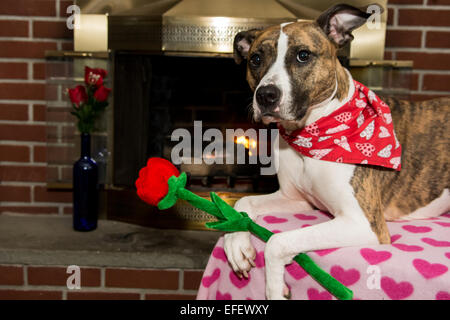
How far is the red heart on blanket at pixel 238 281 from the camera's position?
1.16m

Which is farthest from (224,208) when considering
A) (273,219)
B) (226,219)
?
(273,219)

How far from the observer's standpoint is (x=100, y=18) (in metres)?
1.95

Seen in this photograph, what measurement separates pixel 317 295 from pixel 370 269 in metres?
0.13

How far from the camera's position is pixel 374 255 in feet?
3.36

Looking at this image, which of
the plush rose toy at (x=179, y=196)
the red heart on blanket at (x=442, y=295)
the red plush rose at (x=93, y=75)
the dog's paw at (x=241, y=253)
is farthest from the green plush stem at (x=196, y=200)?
the red plush rose at (x=93, y=75)

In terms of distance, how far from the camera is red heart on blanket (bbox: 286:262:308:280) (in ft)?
3.51

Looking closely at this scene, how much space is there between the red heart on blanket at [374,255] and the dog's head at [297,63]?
35 cm

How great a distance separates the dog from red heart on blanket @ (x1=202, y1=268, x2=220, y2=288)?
3.9 inches

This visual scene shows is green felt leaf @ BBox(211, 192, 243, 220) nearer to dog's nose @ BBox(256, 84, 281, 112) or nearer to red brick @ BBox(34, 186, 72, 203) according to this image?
dog's nose @ BBox(256, 84, 281, 112)

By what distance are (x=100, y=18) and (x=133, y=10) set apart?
15cm

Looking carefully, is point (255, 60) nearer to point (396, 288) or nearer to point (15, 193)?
point (396, 288)
